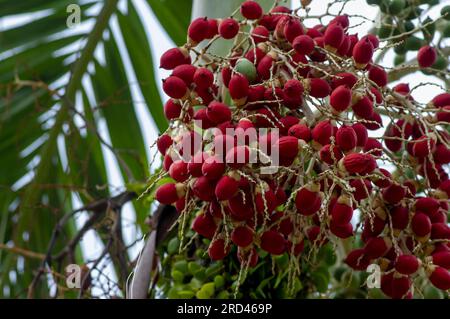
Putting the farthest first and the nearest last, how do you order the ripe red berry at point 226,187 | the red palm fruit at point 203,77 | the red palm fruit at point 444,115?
the red palm fruit at point 444,115 < the red palm fruit at point 203,77 < the ripe red berry at point 226,187

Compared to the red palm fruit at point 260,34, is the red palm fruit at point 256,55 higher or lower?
lower

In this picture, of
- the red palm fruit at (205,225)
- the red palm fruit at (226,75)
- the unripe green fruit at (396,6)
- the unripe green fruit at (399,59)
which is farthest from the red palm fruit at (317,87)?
the unripe green fruit at (399,59)

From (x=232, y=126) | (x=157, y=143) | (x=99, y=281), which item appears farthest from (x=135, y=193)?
(x=232, y=126)

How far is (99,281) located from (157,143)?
1.42ft

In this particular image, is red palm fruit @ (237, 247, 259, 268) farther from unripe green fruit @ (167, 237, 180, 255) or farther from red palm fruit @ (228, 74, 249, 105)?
unripe green fruit @ (167, 237, 180, 255)

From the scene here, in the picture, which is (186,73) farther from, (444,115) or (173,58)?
(444,115)

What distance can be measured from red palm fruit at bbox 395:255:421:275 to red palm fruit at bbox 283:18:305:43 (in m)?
0.32

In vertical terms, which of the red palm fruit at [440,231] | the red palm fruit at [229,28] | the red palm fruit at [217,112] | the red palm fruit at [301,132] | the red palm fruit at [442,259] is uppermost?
the red palm fruit at [229,28]

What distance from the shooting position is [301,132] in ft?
3.26

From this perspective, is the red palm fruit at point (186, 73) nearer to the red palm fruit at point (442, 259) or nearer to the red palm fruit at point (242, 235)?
the red palm fruit at point (242, 235)

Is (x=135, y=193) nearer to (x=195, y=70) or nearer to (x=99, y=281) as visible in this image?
(x=99, y=281)

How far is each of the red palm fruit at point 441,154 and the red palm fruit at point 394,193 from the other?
0.10 metres

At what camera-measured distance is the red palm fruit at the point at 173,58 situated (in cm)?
111

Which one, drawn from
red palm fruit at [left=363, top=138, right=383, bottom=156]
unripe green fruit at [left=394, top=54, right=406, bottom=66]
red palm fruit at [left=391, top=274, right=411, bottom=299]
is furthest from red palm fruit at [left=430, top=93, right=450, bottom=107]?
unripe green fruit at [left=394, top=54, right=406, bottom=66]
